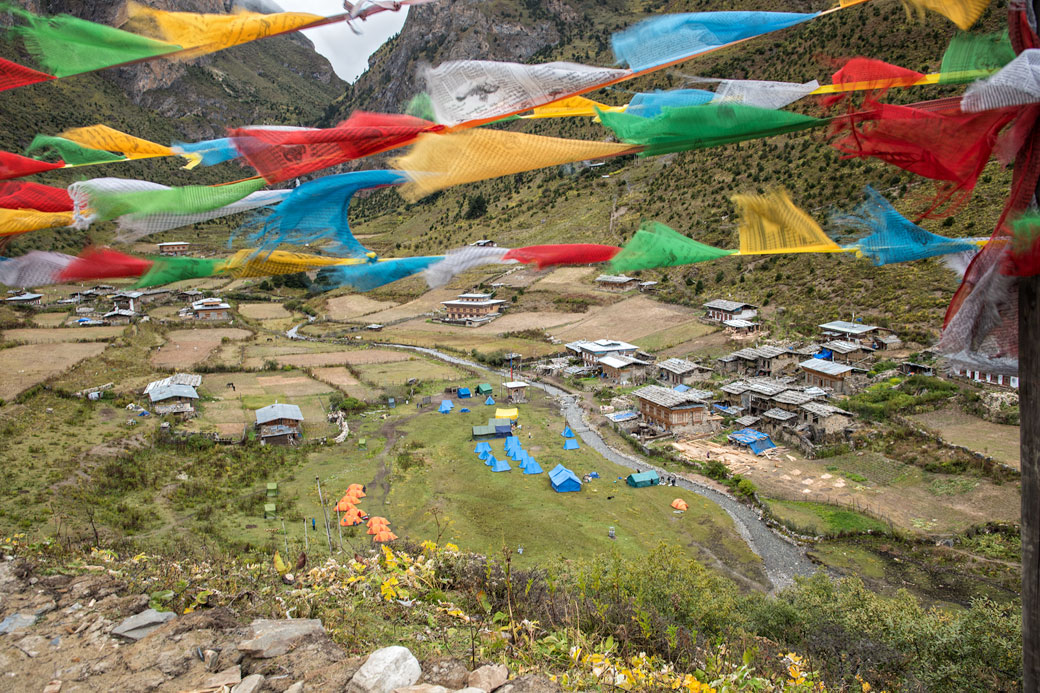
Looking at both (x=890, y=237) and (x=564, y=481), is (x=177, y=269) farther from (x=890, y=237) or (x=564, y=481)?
(x=564, y=481)

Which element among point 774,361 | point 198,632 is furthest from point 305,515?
point 774,361

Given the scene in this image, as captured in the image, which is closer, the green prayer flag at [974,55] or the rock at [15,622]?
the green prayer flag at [974,55]

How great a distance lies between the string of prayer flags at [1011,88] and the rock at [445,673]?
3.54 metres

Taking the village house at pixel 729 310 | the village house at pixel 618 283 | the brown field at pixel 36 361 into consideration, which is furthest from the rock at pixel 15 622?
the village house at pixel 618 283

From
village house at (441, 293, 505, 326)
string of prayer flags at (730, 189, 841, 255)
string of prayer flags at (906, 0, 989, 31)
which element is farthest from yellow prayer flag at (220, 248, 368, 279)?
village house at (441, 293, 505, 326)

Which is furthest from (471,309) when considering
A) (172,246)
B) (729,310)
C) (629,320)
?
(172,246)

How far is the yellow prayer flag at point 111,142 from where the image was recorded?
12.3 ft

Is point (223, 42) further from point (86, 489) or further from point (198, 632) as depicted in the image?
point (86, 489)

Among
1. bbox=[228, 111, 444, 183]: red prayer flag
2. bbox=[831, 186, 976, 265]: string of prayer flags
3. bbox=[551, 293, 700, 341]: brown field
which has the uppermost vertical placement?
bbox=[228, 111, 444, 183]: red prayer flag

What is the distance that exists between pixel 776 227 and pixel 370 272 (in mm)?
2279

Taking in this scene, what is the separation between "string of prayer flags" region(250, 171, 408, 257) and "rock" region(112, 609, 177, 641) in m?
2.62

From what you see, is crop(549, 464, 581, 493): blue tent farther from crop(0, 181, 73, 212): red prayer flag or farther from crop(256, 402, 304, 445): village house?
crop(0, 181, 73, 212): red prayer flag

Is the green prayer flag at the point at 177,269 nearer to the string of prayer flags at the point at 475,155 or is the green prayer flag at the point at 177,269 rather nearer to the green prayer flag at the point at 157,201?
the green prayer flag at the point at 157,201

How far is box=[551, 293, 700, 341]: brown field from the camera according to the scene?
38.6 metres
